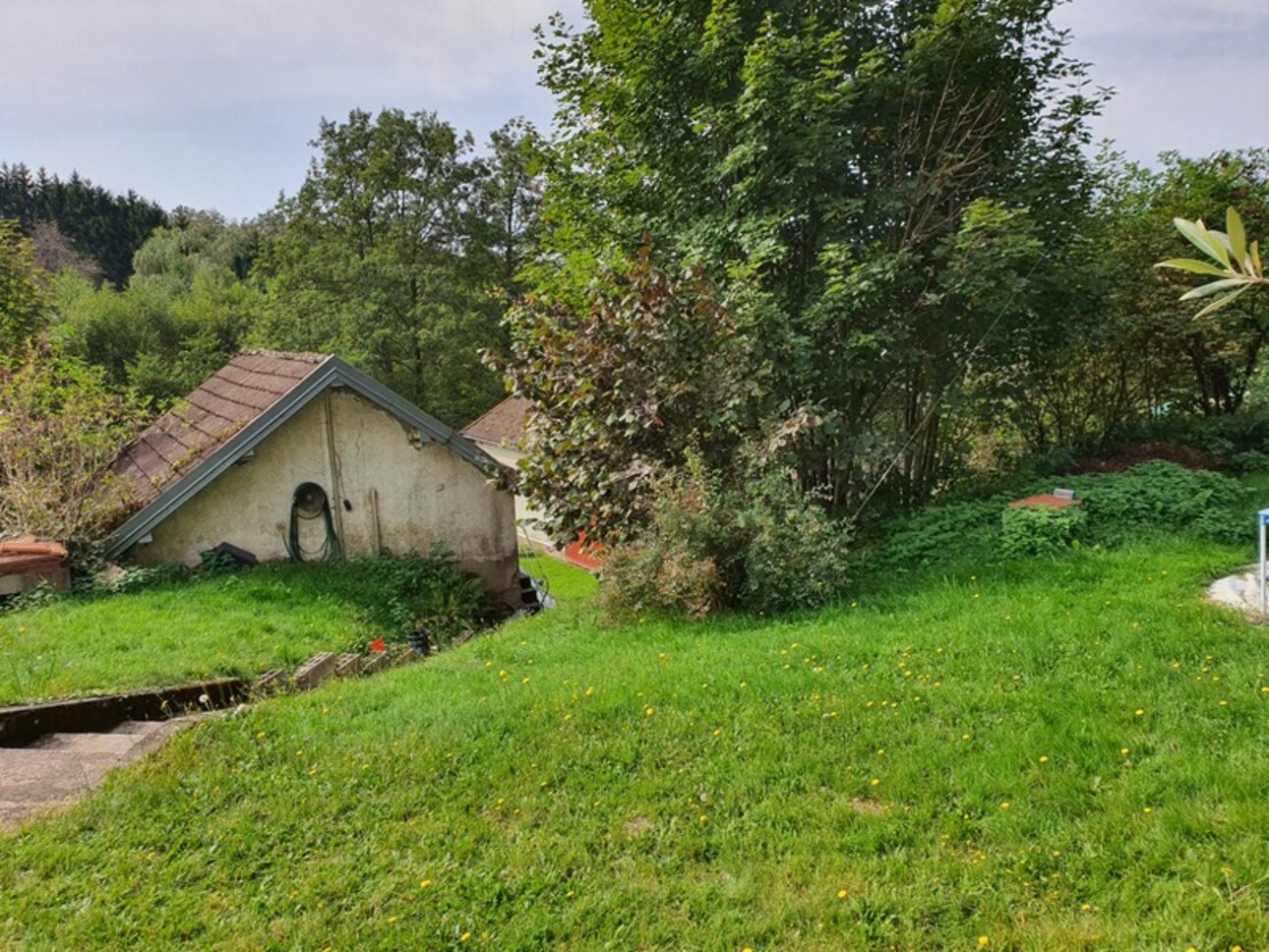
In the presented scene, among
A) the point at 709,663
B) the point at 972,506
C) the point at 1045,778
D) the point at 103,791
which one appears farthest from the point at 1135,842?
the point at 972,506

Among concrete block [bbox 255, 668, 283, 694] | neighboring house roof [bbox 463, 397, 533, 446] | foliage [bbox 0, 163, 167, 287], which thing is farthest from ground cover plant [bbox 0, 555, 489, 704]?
foliage [bbox 0, 163, 167, 287]

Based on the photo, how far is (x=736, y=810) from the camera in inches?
119

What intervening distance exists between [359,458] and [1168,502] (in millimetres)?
8768

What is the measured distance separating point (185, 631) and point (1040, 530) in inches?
294

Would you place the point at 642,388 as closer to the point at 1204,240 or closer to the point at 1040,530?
the point at 1040,530

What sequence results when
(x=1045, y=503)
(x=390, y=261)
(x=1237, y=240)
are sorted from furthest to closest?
1. (x=390, y=261)
2. (x=1045, y=503)
3. (x=1237, y=240)

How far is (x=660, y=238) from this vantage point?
8.30 metres

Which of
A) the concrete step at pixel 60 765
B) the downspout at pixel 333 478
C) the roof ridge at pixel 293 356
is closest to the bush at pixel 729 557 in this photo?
the concrete step at pixel 60 765

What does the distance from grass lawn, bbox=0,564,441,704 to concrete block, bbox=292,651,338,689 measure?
0.78ft

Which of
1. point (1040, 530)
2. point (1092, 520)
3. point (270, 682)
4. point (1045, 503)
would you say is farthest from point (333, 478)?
point (1092, 520)

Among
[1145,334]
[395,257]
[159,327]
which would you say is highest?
[395,257]

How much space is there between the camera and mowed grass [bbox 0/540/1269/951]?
2395mm

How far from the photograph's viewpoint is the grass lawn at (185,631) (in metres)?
4.95

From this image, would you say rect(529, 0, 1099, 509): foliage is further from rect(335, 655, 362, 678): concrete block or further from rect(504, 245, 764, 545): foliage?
rect(335, 655, 362, 678): concrete block
